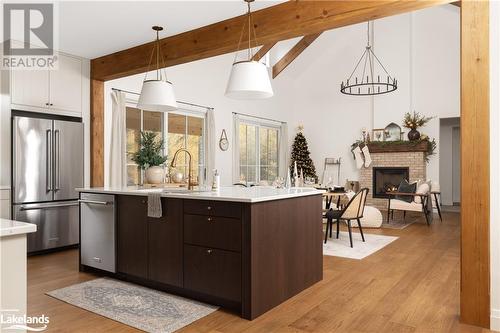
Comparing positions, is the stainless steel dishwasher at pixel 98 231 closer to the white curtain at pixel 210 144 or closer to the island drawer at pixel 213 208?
the island drawer at pixel 213 208

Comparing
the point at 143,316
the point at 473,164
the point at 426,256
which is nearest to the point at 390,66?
the point at 426,256

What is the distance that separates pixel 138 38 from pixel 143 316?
133 inches

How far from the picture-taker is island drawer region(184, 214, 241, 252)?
112 inches

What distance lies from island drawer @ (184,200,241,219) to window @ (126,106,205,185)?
302cm

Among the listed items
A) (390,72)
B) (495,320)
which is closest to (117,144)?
(495,320)

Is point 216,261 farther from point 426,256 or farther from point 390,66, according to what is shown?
point 390,66

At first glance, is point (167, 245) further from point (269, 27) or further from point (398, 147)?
point (398, 147)

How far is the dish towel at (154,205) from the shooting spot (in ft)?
10.9

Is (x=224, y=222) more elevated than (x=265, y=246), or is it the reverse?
(x=224, y=222)

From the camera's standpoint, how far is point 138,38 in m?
4.74

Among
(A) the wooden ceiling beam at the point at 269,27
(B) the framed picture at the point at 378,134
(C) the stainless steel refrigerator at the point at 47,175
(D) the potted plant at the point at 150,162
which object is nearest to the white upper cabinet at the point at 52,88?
(C) the stainless steel refrigerator at the point at 47,175

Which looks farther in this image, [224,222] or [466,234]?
[224,222]

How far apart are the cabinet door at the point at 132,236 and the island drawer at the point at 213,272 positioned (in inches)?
22.0

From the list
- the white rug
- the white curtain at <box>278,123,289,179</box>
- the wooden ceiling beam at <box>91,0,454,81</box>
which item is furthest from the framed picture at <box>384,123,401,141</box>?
the wooden ceiling beam at <box>91,0,454,81</box>
